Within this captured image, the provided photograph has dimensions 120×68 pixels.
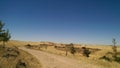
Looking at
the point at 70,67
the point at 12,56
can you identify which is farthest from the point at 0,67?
the point at 70,67

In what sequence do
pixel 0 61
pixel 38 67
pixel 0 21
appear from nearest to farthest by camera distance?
pixel 38 67
pixel 0 61
pixel 0 21

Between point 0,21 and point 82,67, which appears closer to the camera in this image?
point 82,67

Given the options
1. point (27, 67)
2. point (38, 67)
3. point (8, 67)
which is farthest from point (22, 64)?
point (8, 67)

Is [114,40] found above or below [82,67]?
above

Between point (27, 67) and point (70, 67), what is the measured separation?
6.07 meters

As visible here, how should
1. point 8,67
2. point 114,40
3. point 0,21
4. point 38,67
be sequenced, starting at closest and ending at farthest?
1. point 38,67
2. point 8,67
3. point 114,40
4. point 0,21

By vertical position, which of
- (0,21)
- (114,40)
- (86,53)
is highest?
(0,21)

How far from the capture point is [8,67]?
25.2 meters

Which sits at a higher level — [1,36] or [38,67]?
[1,36]

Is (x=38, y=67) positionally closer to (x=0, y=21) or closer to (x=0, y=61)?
(x=0, y=61)

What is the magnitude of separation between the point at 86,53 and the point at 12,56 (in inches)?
1351

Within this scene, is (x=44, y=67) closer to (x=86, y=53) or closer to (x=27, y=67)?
(x=27, y=67)

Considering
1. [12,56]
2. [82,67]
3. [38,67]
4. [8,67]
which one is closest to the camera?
[82,67]

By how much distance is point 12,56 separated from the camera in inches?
1226
